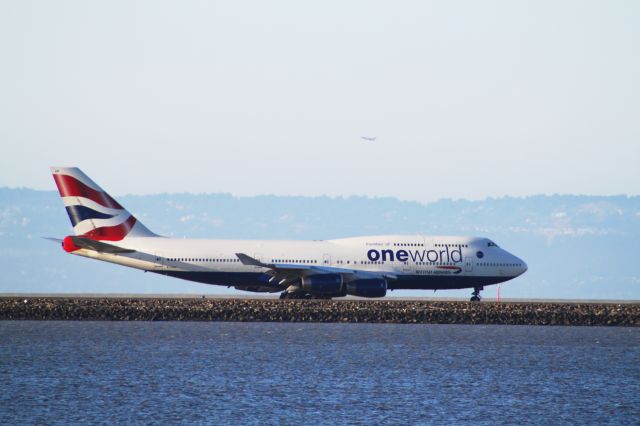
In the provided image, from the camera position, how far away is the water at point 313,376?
120 ft

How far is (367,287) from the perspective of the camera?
72562 millimetres

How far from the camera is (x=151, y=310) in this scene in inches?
2729

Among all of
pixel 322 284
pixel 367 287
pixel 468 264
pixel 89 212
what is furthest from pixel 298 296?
pixel 89 212

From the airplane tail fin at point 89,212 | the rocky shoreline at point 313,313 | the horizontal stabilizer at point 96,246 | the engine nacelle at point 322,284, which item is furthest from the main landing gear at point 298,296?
the horizontal stabilizer at point 96,246

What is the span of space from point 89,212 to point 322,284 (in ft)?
51.7

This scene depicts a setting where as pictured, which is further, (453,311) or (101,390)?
(453,311)

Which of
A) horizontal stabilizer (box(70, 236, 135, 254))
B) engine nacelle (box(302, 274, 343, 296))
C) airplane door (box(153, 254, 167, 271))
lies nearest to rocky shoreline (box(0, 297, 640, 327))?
engine nacelle (box(302, 274, 343, 296))

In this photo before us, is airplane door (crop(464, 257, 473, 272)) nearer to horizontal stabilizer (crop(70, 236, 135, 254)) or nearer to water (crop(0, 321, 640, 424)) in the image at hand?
water (crop(0, 321, 640, 424))

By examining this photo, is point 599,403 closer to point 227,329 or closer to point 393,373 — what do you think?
point 393,373

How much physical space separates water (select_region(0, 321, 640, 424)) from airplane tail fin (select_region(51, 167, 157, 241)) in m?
7.08

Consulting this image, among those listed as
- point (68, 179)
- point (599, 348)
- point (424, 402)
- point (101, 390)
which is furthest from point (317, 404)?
point (68, 179)

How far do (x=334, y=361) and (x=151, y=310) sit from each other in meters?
20.8

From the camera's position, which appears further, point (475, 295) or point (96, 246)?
point (475, 295)

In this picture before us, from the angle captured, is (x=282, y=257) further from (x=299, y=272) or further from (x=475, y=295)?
(x=475, y=295)
